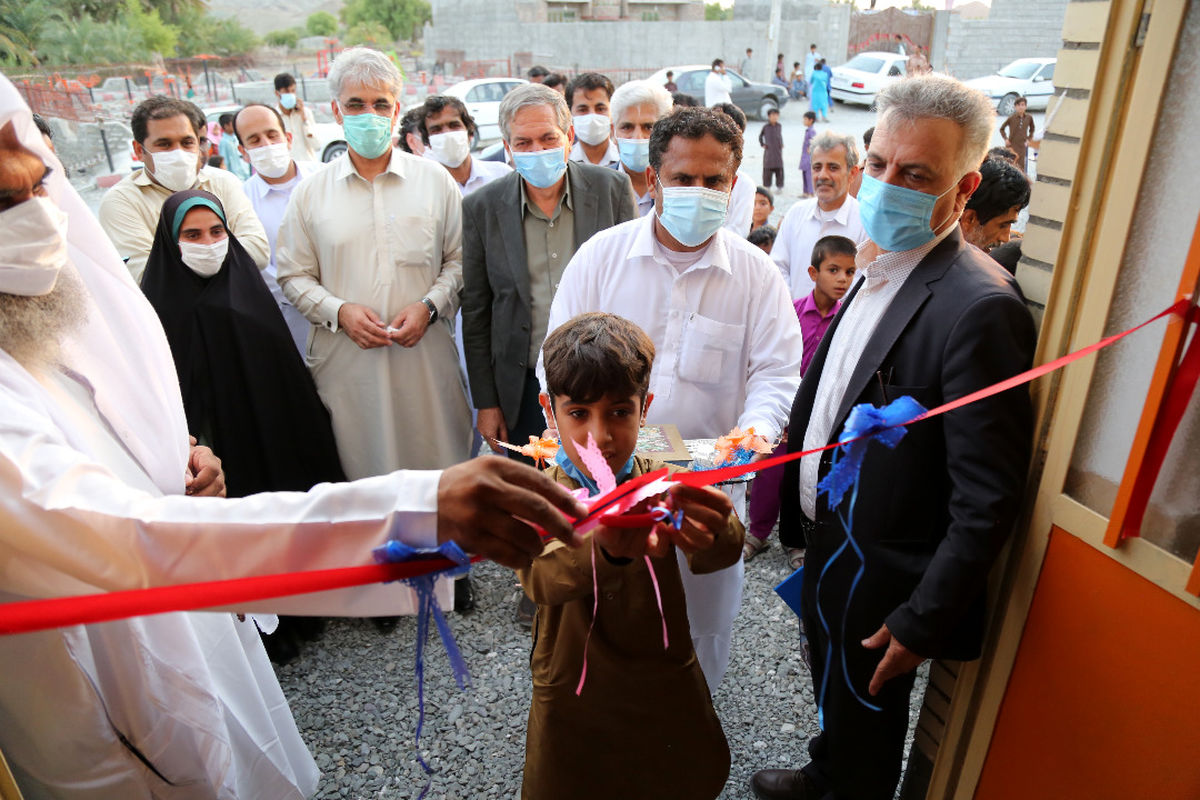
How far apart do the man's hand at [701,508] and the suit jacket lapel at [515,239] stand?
227cm

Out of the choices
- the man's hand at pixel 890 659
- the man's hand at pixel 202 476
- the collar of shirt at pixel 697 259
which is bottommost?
the man's hand at pixel 890 659

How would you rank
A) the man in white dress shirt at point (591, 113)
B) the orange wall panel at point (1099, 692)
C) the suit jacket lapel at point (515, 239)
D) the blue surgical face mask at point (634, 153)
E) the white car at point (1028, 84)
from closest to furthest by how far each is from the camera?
1. the orange wall panel at point (1099, 692)
2. the suit jacket lapel at point (515, 239)
3. the blue surgical face mask at point (634, 153)
4. the man in white dress shirt at point (591, 113)
5. the white car at point (1028, 84)

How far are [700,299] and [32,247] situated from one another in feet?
6.86

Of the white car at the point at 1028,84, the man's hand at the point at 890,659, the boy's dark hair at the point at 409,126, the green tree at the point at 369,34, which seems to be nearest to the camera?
the man's hand at the point at 890,659

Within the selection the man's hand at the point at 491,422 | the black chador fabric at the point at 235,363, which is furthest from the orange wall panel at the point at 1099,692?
the black chador fabric at the point at 235,363

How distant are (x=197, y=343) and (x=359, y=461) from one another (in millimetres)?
1105

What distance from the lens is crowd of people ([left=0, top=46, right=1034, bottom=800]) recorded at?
152 centimetres

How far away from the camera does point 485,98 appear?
18.2 meters

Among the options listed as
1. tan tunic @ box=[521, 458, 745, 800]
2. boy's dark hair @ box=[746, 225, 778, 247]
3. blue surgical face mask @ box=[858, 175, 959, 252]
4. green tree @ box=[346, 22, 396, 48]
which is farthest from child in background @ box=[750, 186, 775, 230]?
green tree @ box=[346, 22, 396, 48]

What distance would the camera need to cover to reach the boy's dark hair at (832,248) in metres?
4.11

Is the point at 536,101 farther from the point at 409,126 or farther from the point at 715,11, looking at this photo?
the point at 715,11

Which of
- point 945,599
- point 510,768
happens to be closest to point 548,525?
point 945,599

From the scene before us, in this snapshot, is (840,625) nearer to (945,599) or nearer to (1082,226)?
(945,599)

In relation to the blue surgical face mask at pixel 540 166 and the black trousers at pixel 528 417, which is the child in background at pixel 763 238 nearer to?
the blue surgical face mask at pixel 540 166
